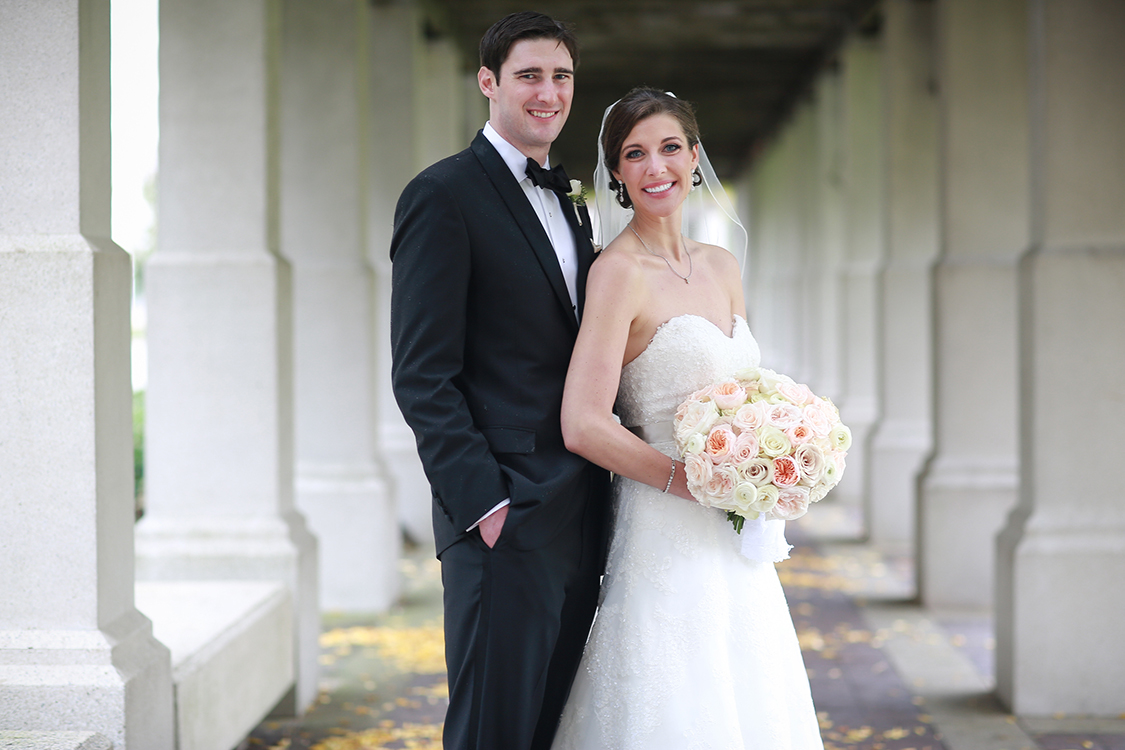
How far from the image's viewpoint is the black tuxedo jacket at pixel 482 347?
8.37ft

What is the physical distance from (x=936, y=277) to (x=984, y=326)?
18.7 inches

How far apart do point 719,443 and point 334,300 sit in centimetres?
533

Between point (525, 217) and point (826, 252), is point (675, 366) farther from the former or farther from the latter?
point (826, 252)

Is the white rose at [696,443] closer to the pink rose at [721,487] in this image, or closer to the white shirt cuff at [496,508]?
the pink rose at [721,487]

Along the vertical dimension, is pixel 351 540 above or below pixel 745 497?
below

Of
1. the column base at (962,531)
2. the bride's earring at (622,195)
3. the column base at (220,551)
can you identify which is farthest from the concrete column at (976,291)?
the bride's earring at (622,195)

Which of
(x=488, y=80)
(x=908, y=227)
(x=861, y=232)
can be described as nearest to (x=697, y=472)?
(x=488, y=80)

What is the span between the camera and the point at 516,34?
2.69 meters

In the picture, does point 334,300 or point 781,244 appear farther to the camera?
point 781,244

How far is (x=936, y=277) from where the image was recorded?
741 cm

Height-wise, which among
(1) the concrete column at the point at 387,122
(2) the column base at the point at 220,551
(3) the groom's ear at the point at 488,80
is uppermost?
(1) the concrete column at the point at 387,122

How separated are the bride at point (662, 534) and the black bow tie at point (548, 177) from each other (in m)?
0.19

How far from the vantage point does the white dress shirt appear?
2.81 metres

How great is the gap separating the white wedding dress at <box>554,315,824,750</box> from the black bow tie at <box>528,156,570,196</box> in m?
0.46
